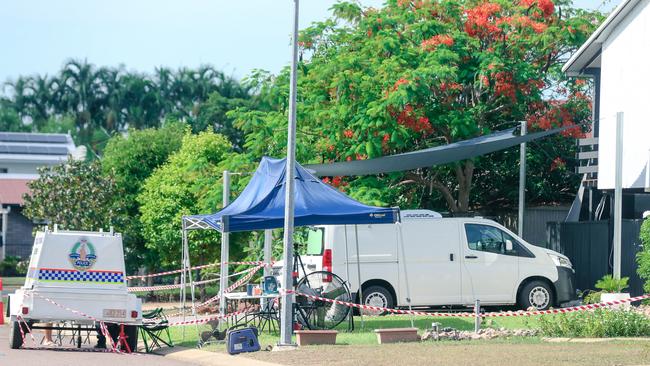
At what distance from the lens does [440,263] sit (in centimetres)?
2348

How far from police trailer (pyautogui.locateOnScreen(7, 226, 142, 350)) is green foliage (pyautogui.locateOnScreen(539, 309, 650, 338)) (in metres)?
6.79

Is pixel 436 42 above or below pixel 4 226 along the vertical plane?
above

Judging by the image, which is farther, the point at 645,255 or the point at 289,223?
the point at 645,255

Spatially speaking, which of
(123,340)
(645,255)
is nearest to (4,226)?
(123,340)

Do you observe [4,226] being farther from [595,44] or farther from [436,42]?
[595,44]

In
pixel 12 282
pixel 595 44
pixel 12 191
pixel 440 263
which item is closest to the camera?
pixel 440 263

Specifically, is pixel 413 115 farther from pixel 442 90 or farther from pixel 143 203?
pixel 143 203

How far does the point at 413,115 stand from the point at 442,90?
1404 mm

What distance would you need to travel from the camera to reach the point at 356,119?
90.2ft

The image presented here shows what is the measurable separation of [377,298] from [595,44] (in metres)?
8.21

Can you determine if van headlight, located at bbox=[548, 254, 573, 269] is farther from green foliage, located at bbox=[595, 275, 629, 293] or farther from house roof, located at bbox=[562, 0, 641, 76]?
house roof, located at bbox=[562, 0, 641, 76]

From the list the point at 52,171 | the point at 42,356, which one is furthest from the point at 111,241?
the point at 52,171

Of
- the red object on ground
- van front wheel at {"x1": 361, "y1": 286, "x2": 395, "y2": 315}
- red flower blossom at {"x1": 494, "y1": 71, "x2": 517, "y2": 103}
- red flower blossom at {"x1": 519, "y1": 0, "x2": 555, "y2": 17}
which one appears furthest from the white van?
red flower blossom at {"x1": 519, "y1": 0, "x2": 555, "y2": 17}

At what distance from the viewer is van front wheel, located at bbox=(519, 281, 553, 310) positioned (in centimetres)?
2375
